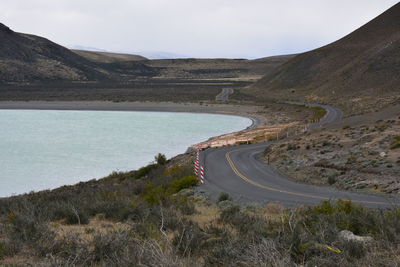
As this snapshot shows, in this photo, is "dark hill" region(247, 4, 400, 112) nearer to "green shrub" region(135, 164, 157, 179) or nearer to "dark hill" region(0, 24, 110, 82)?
"green shrub" region(135, 164, 157, 179)

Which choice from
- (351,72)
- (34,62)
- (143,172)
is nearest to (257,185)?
(143,172)

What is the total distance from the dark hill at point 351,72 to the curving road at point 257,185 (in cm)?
4280

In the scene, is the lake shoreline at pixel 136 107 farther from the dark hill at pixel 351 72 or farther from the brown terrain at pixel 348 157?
the brown terrain at pixel 348 157

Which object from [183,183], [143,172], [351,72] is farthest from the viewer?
[351,72]

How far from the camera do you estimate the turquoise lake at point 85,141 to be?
31570 millimetres

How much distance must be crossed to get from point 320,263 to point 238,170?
19.8 metres

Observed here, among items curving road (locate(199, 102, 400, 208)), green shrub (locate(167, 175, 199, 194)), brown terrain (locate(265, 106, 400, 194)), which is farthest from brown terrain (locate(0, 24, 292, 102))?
green shrub (locate(167, 175, 199, 194))

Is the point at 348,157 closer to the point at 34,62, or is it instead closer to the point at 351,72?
the point at 351,72

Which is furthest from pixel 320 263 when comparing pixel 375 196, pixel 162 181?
pixel 162 181

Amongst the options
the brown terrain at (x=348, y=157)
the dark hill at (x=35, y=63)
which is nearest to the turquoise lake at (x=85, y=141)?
the brown terrain at (x=348, y=157)

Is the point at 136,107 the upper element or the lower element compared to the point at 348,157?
lower

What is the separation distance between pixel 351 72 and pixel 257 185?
8420 cm

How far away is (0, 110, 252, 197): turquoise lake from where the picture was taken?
3157 cm

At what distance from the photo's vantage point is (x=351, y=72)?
96500 mm
